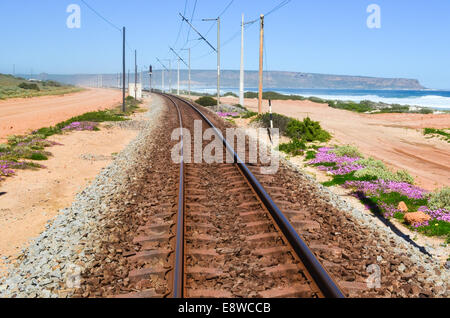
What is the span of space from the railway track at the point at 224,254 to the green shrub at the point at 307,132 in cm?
1103

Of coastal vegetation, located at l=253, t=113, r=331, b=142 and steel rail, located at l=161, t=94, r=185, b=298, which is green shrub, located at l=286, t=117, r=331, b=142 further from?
steel rail, located at l=161, t=94, r=185, b=298

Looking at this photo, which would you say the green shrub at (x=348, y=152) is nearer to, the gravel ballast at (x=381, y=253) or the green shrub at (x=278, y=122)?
the gravel ballast at (x=381, y=253)

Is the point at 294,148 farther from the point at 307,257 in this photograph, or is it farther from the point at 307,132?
the point at 307,257

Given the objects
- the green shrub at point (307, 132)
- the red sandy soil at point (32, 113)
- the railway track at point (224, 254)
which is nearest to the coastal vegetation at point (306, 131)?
the green shrub at point (307, 132)

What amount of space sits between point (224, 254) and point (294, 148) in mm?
11364

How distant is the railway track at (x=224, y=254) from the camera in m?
4.93

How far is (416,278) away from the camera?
17.9ft

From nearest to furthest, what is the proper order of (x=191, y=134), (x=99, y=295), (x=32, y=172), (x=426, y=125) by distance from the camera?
(x=99, y=295)
(x=32, y=172)
(x=191, y=134)
(x=426, y=125)

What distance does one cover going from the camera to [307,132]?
19422 mm

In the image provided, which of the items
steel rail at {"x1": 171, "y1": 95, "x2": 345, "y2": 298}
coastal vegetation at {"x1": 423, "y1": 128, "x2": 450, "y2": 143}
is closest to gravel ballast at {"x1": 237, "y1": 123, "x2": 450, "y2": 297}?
steel rail at {"x1": 171, "y1": 95, "x2": 345, "y2": 298}

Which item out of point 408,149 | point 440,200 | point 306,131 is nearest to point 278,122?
point 306,131
